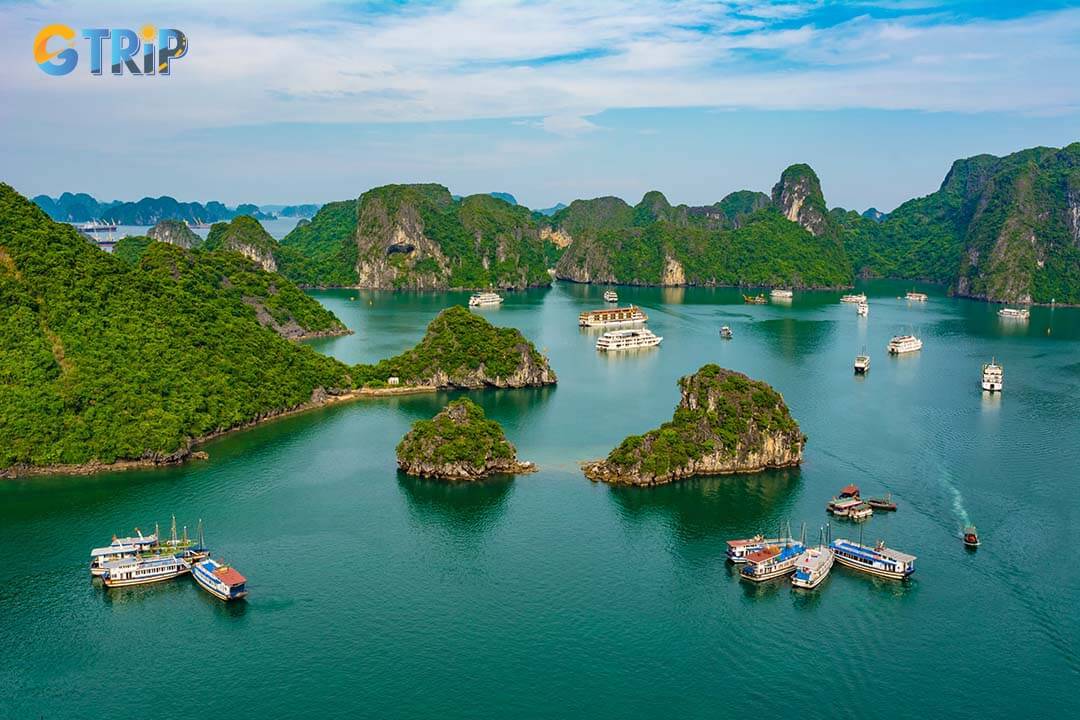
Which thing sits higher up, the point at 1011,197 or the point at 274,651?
the point at 1011,197

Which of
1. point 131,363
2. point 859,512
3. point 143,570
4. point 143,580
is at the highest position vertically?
point 131,363

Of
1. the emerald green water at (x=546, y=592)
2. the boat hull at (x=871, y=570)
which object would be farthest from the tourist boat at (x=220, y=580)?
the boat hull at (x=871, y=570)

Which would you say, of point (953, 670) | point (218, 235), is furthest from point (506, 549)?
point (218, 235)

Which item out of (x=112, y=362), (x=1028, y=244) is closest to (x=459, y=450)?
(x=112, y=362)

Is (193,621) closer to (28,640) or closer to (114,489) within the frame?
(28,640)

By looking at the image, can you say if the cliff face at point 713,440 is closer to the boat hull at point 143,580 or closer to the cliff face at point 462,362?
the boat hull at point 143,580

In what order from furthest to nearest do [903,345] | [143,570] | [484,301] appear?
[484,301] < [903,345] < [143,570]

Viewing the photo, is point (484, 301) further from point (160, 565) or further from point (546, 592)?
point (546, 592)

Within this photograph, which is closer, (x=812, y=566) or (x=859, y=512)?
(x=812, y=566)
